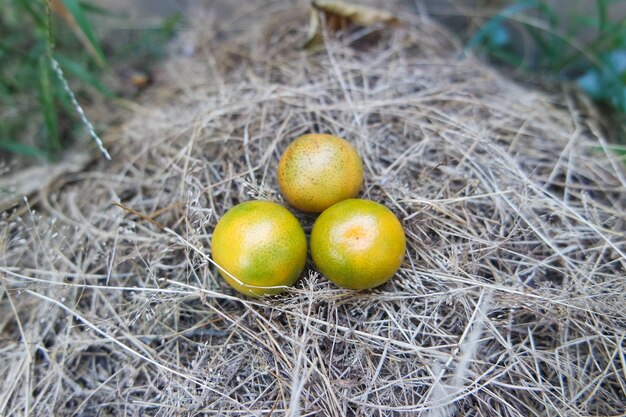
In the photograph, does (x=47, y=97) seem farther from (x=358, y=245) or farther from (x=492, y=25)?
(x=492, y=25)

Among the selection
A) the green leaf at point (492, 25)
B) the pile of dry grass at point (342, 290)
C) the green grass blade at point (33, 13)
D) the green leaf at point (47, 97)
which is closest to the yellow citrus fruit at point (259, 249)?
the pile of dry grass at point (342, 290)

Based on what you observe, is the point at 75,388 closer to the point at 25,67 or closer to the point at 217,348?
the point at 217,348

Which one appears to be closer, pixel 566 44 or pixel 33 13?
pixel 33 13

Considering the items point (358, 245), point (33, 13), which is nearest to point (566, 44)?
point (358, 245)

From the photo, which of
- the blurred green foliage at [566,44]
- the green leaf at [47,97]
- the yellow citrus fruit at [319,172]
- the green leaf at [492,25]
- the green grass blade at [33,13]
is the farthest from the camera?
the green leaf at [492,25]

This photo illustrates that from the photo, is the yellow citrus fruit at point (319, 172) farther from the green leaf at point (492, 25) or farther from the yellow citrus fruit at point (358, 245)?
the green leaf at point (492, 25)

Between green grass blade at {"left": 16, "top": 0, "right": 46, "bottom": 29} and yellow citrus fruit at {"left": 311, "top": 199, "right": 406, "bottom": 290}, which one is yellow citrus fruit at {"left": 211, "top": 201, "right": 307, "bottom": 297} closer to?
yellow citrus fruit at {"left": 311, "top": 199, "right": 406, "bottom": 290}
